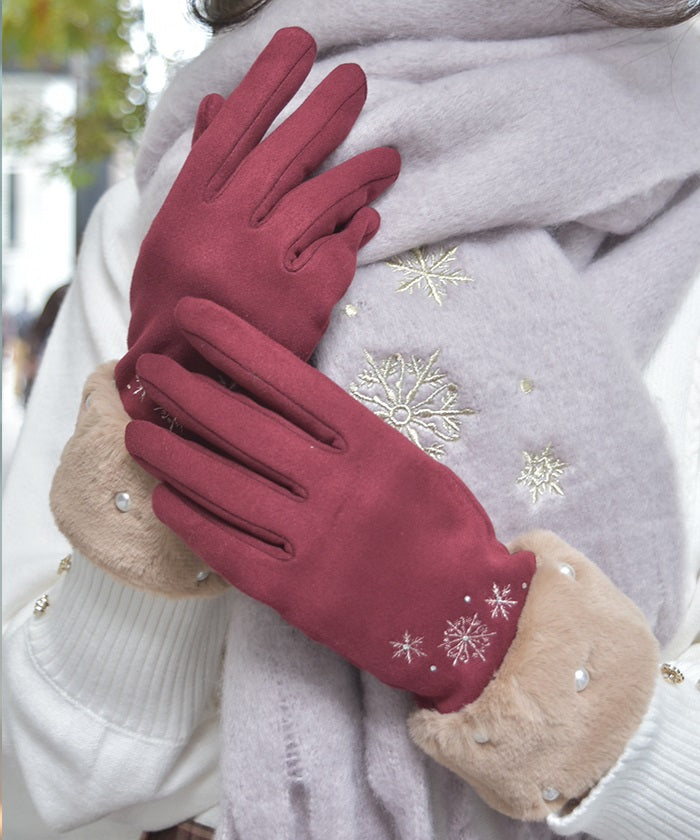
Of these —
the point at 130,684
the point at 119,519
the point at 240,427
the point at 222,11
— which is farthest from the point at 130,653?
the point at 222,11

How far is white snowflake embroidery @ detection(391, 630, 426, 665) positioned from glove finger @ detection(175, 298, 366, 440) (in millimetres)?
113

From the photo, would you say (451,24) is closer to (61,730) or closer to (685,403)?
(685,403)

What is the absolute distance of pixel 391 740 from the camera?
612 mm

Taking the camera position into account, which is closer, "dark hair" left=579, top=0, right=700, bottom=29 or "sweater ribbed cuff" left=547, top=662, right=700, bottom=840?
"sweater ribbed cuff" left=547, top=662, right=700, bottom=840

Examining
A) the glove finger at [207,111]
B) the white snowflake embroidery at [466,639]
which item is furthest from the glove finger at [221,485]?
the glove finger at [207,111]

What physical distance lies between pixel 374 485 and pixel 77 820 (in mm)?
405

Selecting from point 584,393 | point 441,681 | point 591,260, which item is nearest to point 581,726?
point 441,681

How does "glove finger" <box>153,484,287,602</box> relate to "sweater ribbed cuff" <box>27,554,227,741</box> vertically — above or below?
above

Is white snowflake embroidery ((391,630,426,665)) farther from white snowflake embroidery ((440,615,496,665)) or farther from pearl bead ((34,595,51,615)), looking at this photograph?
pearl bead ((34,595,51,615))

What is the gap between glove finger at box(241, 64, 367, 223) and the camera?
1.92 feet

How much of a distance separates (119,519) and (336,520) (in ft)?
0.56

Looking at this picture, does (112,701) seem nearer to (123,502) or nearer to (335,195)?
(123,502)

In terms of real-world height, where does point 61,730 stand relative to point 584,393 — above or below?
below

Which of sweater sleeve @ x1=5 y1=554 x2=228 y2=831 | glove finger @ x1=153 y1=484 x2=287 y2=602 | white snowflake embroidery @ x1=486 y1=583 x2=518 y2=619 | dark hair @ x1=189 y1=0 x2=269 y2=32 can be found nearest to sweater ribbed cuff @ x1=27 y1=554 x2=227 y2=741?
sweater sleeve @ x1=5 y1=554 x2=228 y2=831
